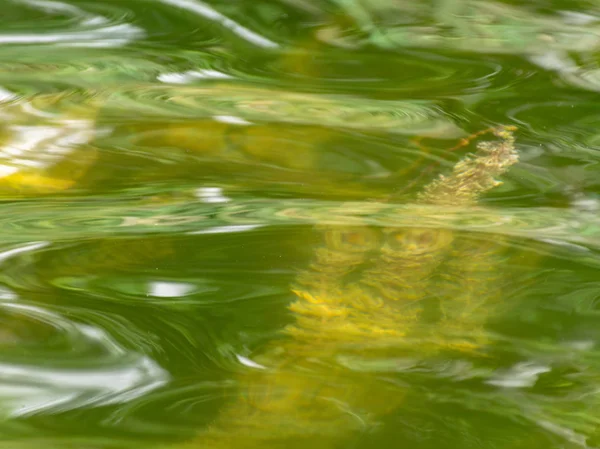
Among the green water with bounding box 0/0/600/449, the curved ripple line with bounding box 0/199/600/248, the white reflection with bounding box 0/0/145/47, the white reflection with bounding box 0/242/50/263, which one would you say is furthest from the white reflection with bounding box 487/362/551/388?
the white reflection with bounding box 0/0/145/47

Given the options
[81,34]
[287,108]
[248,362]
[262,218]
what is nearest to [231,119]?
[287,108]

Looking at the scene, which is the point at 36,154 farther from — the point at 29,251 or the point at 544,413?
the point at 544,413

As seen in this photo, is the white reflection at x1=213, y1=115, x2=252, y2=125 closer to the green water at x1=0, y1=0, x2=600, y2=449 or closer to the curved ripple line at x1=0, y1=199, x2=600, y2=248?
the green water at x1=0, y1=0, x2=600, y2=449

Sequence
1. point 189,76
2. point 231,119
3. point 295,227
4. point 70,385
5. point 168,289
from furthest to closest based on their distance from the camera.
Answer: point 189,76, point 231,119, point 295,227, point 168,289, point 70,385

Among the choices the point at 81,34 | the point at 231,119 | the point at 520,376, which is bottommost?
the point at 520,376

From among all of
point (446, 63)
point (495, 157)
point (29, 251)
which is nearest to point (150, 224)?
point (29, 251)

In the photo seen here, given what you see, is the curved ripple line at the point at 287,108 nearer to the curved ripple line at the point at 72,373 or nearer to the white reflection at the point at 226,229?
the white reflection at the point at 226,229

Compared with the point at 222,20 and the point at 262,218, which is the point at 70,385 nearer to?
the point at 262,218

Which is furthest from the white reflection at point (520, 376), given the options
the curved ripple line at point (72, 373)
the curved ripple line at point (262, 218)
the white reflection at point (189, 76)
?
the white reflection at point (189, 76)
